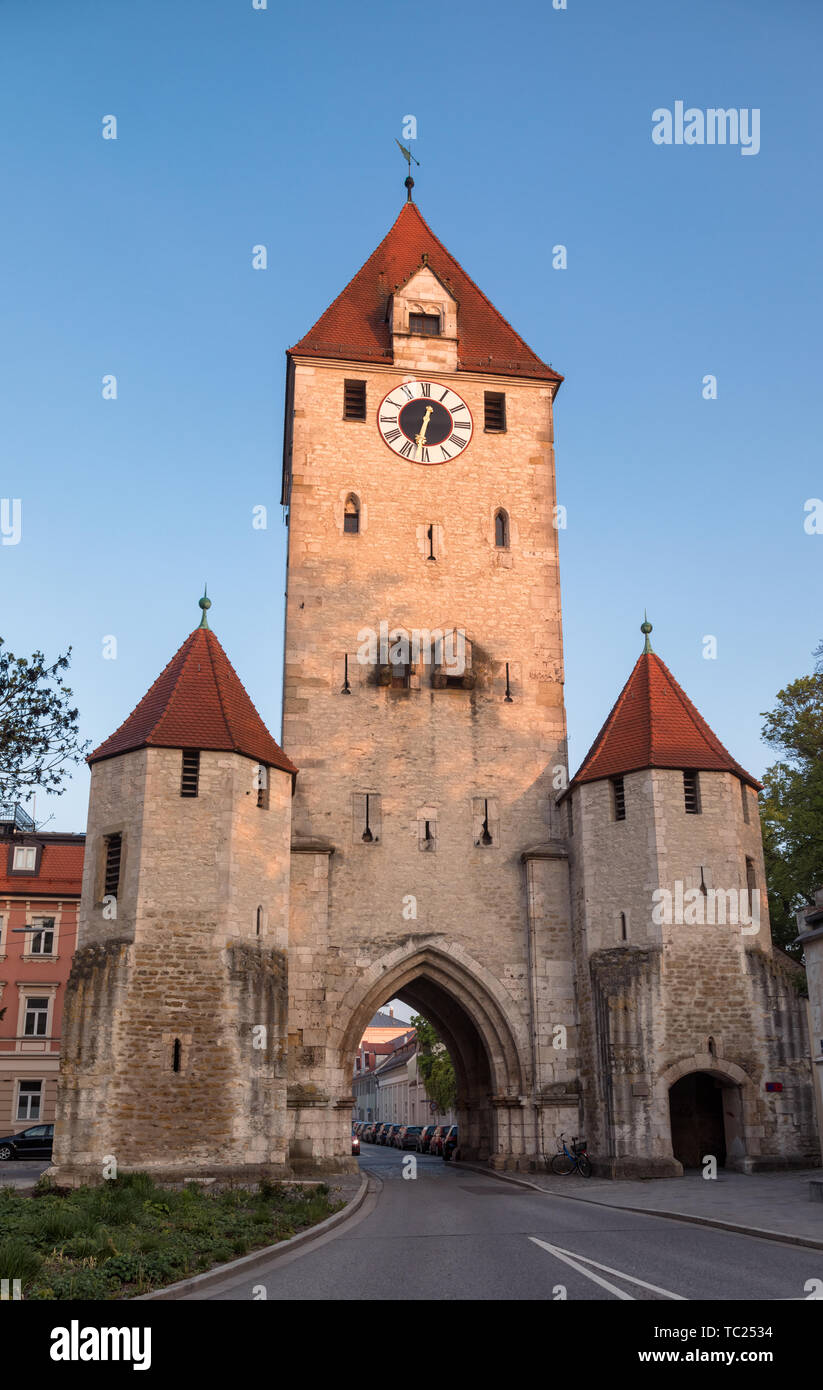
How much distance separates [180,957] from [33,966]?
18.1 m

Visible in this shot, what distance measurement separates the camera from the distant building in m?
35.9

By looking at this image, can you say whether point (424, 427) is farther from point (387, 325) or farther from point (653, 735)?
point (653, 735)

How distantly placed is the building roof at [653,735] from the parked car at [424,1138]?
1713cm

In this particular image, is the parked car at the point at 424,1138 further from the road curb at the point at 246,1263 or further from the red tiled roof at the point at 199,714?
the road curb at the point at 246,1263

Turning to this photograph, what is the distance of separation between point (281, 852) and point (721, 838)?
351 inches

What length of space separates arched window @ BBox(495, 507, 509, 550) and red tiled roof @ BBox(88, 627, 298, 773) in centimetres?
777

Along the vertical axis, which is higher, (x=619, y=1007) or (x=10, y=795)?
(x=10, y=795)

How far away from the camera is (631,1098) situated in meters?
→ 21.9

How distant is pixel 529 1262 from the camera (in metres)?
9.79

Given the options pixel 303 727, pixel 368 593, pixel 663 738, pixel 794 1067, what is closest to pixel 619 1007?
pixel 794 1067

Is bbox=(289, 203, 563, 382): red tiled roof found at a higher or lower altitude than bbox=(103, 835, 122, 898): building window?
higher

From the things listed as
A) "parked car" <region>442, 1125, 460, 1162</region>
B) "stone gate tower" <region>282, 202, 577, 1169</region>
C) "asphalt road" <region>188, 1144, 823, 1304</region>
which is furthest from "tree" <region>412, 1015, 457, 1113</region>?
"asphalt road" <region>188, 1144, 823, 1304</region>

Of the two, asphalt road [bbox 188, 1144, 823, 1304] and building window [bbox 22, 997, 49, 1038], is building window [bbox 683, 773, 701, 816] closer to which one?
asphalt road [bbox 188, 1144, 823, 1304]
